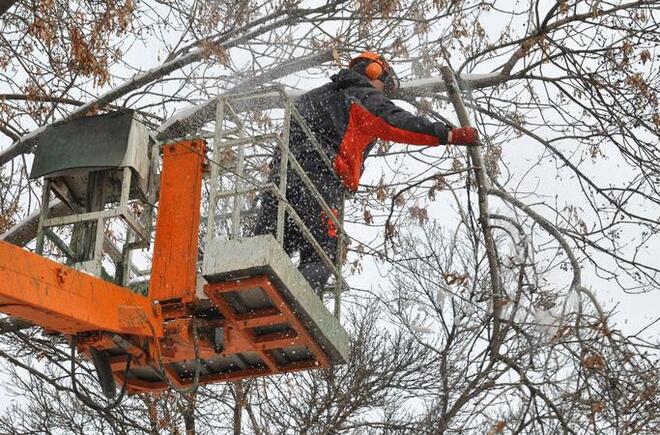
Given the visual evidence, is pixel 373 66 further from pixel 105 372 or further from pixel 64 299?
pixel 64 299

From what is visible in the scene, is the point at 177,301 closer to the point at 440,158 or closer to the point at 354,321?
the point at 440,158

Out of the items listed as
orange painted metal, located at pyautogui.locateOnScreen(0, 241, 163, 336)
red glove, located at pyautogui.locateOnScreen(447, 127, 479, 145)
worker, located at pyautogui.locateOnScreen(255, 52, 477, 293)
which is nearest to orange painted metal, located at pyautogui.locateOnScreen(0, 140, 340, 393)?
orange painted metal, located at pyautogui.locateOnScreen(0, 241, 163, 336)

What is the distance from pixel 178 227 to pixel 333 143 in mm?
1714

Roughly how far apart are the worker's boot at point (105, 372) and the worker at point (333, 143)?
1482 millimetres

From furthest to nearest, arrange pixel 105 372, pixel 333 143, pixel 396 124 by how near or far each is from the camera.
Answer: pixel 333 143 → pixel 396 124 → pixel 105 372

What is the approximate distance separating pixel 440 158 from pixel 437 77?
115cm

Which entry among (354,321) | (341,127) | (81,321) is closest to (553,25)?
(341,127)

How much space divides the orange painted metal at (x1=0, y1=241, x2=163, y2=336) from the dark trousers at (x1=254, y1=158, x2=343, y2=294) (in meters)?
1.38

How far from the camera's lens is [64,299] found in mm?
6582

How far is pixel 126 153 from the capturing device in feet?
24.8

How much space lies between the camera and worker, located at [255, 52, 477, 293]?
8.31 metres

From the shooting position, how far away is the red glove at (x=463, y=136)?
7863mm

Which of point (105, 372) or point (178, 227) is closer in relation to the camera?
point (178, 227)

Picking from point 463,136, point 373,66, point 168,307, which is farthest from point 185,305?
point 373,66
